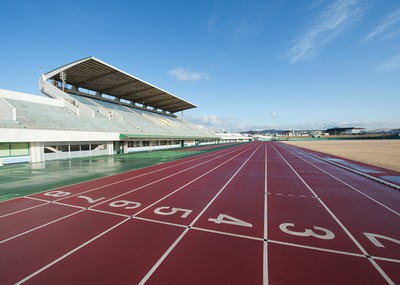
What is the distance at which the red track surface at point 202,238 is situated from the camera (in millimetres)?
3457

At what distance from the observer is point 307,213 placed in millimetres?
6176

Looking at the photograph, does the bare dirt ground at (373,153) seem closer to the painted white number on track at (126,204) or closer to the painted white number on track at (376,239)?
the painted white number on track at (376,239)

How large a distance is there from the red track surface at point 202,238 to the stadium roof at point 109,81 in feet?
91.0

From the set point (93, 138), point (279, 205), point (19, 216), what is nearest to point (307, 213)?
point (279, 205)

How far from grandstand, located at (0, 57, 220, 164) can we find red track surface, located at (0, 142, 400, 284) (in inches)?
578

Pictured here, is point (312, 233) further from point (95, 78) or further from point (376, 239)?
point (95, 78)

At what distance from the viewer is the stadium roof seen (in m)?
29.3

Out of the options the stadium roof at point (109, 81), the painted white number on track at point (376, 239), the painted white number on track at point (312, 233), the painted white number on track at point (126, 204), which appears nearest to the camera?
the painted white number on track at point (376, 239)

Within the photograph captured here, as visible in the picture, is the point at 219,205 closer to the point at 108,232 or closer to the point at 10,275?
the point at 108,232

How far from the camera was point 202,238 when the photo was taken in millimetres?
4668

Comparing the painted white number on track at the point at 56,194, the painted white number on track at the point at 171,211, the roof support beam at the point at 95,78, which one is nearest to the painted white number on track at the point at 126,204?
the painted white number on track at the point at 171,211

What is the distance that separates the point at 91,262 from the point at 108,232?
1.22 m

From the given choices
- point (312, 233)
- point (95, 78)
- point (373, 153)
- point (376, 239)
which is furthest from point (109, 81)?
point (373, 153)

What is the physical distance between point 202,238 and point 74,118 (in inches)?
1099
